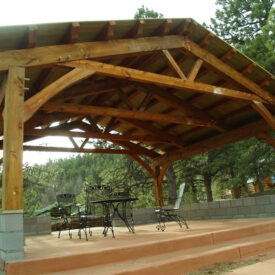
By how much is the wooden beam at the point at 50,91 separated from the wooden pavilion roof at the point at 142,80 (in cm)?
1

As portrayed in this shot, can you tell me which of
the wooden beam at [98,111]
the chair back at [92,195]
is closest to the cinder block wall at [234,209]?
the wooden beam at [98,111]

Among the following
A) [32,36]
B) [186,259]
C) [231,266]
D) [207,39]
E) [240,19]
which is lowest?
[231,266]

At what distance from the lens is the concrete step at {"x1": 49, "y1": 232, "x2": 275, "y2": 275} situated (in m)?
3.03

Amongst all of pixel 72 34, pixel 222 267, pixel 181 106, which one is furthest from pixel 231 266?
pixel 181 106

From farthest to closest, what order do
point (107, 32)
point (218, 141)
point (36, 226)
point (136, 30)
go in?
point (218, 141) → point (36, 226) → point (136, 30) → point (107, 32)

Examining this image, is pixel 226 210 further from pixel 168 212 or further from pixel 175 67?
pixel 175 67

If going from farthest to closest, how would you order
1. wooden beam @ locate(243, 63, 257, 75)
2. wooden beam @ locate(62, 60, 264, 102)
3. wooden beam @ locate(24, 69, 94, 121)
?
wooden beam @ locate(243, 63, 257, 75), wooden beam @ locate(62, 60, 264, 102), wooden beam @ locate(24, 69, 94, 121)

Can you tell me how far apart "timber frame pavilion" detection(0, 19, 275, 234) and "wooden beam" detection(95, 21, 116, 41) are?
2 centimetres

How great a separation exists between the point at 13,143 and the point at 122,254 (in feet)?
5.95

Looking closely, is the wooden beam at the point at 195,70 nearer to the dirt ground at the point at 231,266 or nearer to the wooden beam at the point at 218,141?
the wooden beam at the point at 218,141

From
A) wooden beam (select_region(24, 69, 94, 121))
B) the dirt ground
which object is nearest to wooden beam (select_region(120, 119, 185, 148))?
wooden beam (select_region(24, 69, 94, 121))

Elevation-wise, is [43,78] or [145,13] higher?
[145,13]

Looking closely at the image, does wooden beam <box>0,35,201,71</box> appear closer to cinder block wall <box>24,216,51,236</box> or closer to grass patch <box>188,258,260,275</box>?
grass patch <box>188,258,260,275</box>

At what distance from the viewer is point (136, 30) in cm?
504
